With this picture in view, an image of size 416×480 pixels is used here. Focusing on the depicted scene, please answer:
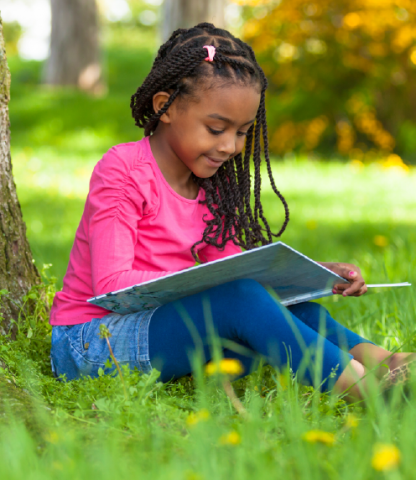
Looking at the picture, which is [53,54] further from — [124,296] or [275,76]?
[124,296]

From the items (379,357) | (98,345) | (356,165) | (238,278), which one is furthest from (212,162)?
(356,165)

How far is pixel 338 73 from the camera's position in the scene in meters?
8.91

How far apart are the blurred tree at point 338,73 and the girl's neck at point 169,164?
6.89 meters

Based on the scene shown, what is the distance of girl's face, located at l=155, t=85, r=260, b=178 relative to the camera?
196cm

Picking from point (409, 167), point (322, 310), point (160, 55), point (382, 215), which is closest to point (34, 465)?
point (322, 310)

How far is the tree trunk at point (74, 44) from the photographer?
11.7m

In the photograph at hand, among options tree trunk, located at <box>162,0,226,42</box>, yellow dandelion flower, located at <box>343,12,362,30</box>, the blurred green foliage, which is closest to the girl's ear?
the blurred green foliage

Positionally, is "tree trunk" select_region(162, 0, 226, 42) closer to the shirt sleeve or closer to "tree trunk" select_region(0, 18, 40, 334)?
"tree trunk" select_region(0, 18, 40, 334)

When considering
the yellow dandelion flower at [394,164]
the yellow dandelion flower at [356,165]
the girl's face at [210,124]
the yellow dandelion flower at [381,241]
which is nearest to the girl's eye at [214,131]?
the girl's face at [210,124]

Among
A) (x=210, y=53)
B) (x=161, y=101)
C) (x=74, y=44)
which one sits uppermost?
(x=74, y=44)

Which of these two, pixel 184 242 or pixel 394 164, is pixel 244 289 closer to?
pixel 184 242

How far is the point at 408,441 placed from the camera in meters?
1.21

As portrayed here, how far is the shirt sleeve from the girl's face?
18 centimetres

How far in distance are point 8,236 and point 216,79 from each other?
0.97 meters
